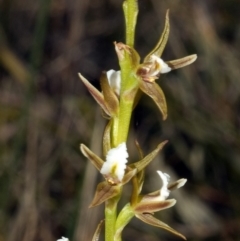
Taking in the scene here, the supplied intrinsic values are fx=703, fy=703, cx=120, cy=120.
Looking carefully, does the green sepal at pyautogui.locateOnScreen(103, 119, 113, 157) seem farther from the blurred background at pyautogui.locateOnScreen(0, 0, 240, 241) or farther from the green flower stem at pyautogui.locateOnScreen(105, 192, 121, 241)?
the blurred background at pyautogui.locateOnScreen(0, 0, 240, 241)

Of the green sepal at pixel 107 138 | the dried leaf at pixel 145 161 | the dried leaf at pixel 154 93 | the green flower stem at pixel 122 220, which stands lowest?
the green flower stem at pixel 122 220

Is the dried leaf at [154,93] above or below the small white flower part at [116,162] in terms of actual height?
above

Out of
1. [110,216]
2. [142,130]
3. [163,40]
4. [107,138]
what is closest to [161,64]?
[163,40]

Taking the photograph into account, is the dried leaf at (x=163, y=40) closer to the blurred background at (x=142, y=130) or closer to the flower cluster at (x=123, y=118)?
the flower cluster at (x=123, y=118)

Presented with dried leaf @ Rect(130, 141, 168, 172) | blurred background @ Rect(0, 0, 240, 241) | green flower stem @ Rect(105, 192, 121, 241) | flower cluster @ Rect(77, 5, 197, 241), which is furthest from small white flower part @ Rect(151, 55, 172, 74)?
blurred background @ Rect(0, 0, 240, 241)

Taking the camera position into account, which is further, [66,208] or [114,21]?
[114,21]

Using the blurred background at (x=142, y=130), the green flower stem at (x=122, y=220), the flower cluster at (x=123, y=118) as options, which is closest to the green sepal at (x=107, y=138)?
the flower cluster at (x=123, y=118)

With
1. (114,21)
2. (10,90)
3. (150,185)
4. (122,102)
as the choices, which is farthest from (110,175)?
(114,21)

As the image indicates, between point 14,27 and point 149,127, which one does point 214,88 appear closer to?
point 149,127
